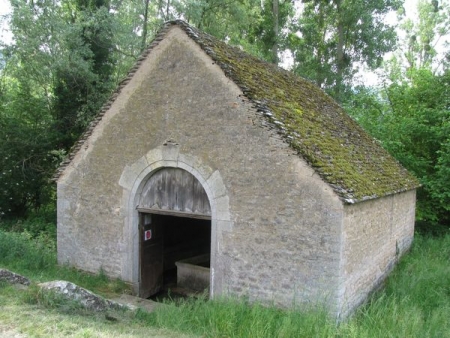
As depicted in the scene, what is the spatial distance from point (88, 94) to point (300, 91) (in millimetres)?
9891

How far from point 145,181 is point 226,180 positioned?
221 centimetres

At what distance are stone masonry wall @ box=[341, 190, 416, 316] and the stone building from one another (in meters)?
0.05

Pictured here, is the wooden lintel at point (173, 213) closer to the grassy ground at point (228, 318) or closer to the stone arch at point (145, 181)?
the stone arch at point (145, 181)

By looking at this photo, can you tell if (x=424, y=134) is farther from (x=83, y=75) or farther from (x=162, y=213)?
(x=83, y=75)

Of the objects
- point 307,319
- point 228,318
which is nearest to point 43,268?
point 228,318

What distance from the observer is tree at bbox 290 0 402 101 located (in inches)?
858

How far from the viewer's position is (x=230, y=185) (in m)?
7.77

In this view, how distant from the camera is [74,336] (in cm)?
464

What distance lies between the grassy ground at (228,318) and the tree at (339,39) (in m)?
16.4

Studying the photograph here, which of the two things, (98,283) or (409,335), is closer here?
(409,335)

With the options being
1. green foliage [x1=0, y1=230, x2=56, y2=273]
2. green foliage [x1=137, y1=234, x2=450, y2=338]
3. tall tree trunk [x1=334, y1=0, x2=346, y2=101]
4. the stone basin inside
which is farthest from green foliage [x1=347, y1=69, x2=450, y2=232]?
green foliage [x1=0, y1=230, x2=56, y2=273]

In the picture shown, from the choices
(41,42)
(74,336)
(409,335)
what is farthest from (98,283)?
(41,42)

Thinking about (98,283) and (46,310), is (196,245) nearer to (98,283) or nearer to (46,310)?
(98,283)

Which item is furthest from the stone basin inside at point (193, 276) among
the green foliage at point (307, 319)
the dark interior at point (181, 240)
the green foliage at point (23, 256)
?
the green foliage at point (23, 256)
